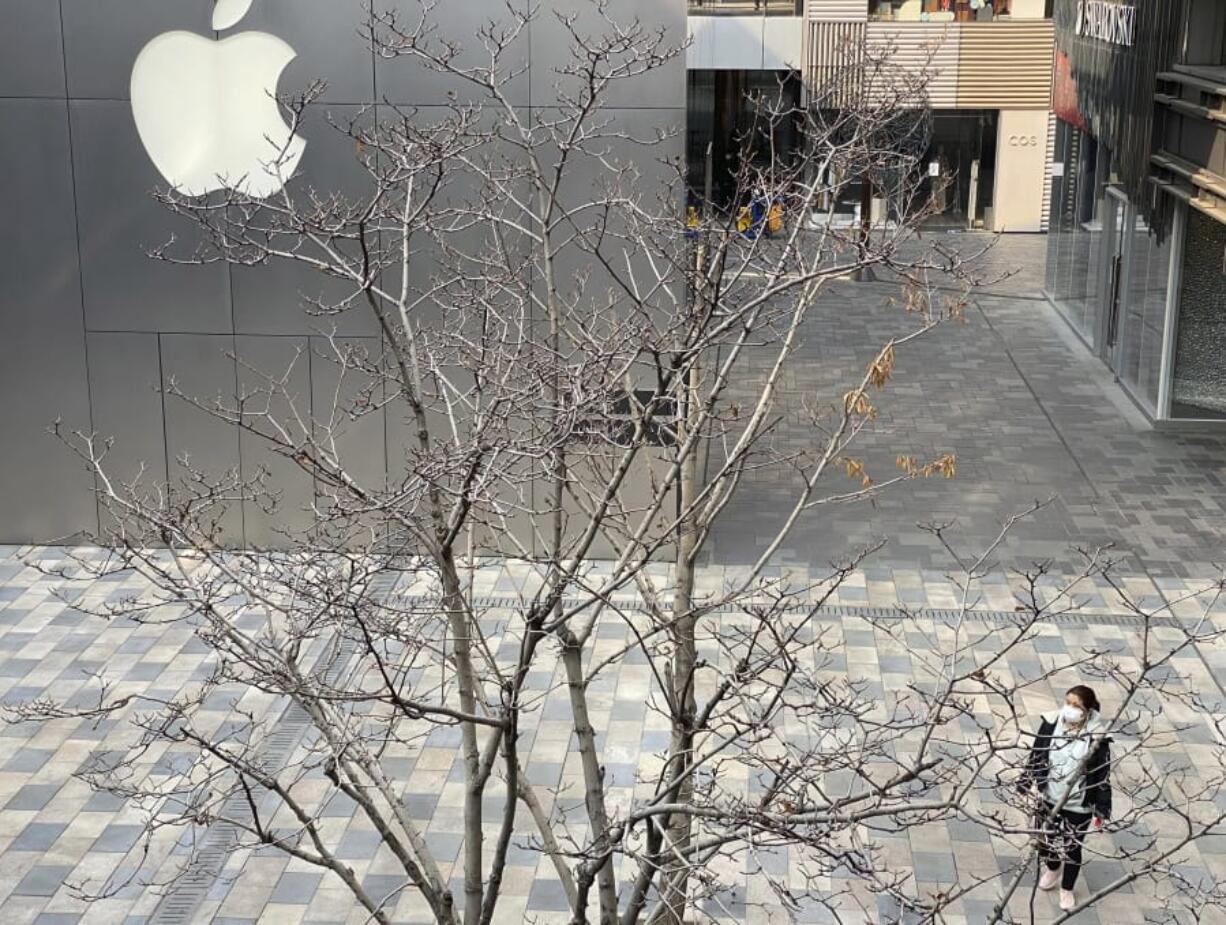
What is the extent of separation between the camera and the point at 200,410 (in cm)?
1516

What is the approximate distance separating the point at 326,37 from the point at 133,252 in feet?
8.71

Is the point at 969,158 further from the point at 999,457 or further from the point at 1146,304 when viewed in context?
the point at 999,457

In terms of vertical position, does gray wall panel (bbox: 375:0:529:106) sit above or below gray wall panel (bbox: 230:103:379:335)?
above

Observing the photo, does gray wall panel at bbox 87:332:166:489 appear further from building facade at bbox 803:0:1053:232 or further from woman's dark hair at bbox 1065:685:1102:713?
building facade at bbox 803:0:1053:232

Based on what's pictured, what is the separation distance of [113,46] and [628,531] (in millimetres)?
9412

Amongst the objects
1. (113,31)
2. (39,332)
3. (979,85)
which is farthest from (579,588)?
(979,85)

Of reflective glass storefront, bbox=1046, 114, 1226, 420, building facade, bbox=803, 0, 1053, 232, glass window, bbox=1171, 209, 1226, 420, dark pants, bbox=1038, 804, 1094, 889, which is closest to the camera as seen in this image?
dark pants, bbox=1038, 804, 1094, 889

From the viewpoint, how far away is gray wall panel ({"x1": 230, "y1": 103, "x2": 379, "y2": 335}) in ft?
47.0

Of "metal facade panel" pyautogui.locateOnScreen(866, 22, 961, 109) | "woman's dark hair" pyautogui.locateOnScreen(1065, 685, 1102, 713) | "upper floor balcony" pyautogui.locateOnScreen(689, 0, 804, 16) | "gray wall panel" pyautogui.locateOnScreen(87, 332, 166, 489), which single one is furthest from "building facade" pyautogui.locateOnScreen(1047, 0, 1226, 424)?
"gray wall panel" pyautogui.locateOnScreen(87, 332, 166, 489)

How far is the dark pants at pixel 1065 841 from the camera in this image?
591cm

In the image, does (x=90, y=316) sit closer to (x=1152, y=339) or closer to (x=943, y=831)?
(x=943, y=831)

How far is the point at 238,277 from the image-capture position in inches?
580

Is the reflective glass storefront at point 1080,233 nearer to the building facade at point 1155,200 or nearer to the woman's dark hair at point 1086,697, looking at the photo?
the building facade at point 1155,200

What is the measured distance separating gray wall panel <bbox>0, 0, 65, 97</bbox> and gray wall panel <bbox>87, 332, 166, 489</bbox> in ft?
7.46
